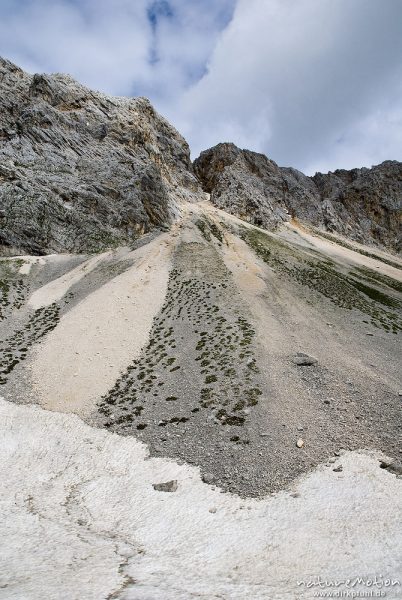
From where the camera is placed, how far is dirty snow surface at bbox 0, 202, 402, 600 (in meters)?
11.8

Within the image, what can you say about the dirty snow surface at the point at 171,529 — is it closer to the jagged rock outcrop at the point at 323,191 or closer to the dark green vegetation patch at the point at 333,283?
the dark green vegetation patch at the point at 333,283

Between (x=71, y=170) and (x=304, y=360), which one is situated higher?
(x=71, y=170)

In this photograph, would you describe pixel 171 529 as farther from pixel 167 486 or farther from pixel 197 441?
pixel 197 441

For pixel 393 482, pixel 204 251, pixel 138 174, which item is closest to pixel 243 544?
pixel 393 482

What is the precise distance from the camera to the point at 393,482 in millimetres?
16562

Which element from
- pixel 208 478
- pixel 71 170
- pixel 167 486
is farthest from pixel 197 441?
pixel 71 170

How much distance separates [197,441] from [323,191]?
16473 centimetres

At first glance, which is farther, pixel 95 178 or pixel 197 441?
pixel 95 178

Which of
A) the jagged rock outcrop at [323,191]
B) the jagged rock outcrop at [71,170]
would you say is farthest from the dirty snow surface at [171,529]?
the jagged rock outcrop at [323,191]

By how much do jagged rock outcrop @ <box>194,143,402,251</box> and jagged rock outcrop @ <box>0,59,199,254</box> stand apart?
3821 centimetres

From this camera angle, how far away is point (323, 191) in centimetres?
16538

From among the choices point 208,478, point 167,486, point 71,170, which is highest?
point 71,170

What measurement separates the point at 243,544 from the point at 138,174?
80570 millimetres

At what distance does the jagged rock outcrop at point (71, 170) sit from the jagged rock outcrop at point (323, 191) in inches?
1504
